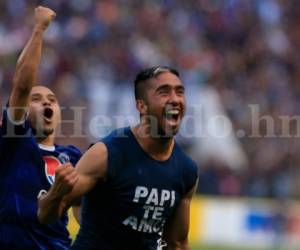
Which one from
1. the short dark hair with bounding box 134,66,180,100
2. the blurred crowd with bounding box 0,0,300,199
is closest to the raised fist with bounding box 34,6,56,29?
the short dark hair with bounding box 134,66,180,100

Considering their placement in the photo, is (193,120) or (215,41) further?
(215,41)

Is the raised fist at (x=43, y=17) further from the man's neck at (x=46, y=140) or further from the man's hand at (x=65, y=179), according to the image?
the man's neck at (x=46, y=140)

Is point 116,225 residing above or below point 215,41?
below

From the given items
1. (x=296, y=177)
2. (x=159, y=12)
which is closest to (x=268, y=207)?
(x=296, y=177)

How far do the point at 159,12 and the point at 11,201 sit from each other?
1442 centimetres

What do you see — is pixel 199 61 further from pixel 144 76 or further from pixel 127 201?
pixel 127 201

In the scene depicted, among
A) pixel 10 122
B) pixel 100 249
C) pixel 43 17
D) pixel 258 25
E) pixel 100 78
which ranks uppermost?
pixel 258 25

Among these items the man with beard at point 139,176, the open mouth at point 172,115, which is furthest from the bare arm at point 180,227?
Answer: the open mouth at point 172,115

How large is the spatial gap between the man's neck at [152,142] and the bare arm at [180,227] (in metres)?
0.36

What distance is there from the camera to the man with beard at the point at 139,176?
6.77 meters

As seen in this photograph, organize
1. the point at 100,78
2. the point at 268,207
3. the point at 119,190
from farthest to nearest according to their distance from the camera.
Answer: the point at 100,78 → the point at 268,207 → the point at 119,190

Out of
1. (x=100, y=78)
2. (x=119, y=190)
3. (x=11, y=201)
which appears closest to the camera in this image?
(x=119, y=190)

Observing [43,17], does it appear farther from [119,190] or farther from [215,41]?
[215,41]

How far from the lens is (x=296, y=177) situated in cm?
1916
